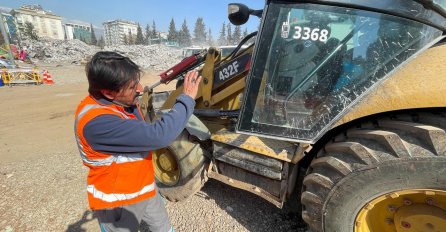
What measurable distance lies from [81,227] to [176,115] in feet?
6.76

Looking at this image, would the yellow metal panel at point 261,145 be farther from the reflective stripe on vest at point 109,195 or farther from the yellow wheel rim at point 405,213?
the reflective stripe on vest at point 109,195

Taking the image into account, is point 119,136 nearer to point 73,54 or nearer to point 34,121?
point 34,121

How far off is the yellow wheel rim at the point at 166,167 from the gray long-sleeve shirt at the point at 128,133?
1.60 metres

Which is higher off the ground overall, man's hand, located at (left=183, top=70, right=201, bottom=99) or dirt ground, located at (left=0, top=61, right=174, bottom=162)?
man's hand, located at (left=183, top=70, right=201, bottom=99)

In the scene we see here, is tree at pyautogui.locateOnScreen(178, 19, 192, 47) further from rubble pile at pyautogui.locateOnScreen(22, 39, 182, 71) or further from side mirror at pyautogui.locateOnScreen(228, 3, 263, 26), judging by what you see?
side mirror at pyautogui.locateOnScreen(228, 3, 263, 26)

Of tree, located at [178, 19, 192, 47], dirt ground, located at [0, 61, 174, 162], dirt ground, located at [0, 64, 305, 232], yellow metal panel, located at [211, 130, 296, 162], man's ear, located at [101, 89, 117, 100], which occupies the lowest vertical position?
dirt ground, located at [0, 61, 174, 162]

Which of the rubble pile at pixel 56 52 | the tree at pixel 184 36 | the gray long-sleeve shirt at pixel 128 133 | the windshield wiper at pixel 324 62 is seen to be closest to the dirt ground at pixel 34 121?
the gray long-sleeve shirt at pixel 128 133

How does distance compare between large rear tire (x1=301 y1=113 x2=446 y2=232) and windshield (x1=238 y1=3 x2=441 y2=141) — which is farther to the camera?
windshield (x1=238 y1=3 x2=441 y2=141)

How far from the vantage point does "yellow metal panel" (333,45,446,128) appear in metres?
1.49

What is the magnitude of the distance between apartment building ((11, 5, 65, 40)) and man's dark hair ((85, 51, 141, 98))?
301 feet

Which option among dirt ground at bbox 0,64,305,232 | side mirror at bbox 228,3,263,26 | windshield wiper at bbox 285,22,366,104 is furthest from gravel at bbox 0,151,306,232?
side mirror at bbox 228,3,263,26

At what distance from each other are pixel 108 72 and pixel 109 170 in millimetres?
587

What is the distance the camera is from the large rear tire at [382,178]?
148 centimetres

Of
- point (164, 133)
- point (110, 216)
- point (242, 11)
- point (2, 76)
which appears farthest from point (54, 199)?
point (2, 76)
